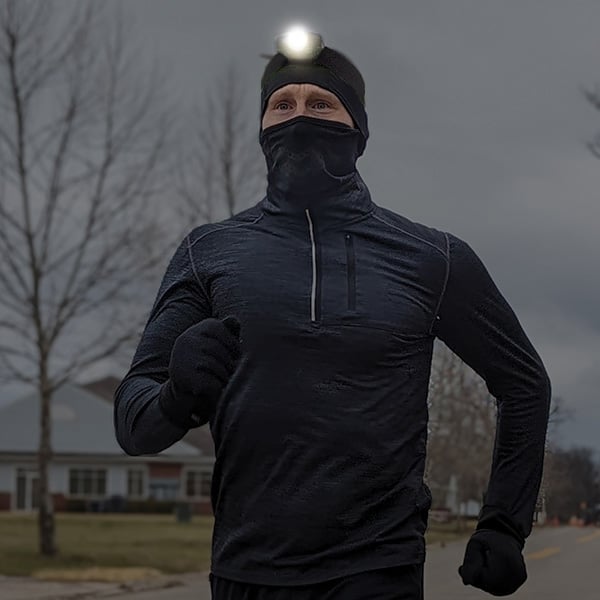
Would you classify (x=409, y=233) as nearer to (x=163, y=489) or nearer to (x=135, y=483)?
(x=163, y=489)

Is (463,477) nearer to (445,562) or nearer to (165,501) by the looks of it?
(445,562)

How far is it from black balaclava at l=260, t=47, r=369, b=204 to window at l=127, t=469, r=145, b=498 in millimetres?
53332

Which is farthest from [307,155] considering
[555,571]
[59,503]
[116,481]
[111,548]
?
[116,481]

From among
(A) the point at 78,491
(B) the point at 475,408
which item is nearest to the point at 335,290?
(B) the point at 475,408

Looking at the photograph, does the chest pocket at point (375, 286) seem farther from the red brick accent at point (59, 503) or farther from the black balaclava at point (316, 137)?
the red brick accent at point (59, 503)

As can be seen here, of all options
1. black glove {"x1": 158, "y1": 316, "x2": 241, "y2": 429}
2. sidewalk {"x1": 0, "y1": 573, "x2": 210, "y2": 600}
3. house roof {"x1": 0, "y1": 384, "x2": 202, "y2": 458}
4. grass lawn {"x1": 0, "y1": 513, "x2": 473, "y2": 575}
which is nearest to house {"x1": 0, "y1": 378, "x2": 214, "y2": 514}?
house roof {"x1": 0, "y1": 384, "x2": 202, "y2": 458}

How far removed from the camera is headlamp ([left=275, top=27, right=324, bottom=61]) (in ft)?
7.98

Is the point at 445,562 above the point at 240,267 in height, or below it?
below

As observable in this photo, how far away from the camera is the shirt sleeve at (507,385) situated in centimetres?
248

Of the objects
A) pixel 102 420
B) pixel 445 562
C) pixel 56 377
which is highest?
pixel 102 420

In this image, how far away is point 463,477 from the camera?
5.86m

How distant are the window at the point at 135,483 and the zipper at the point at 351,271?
53394 mm

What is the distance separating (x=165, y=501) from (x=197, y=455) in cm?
246

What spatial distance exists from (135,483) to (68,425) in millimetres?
3518
